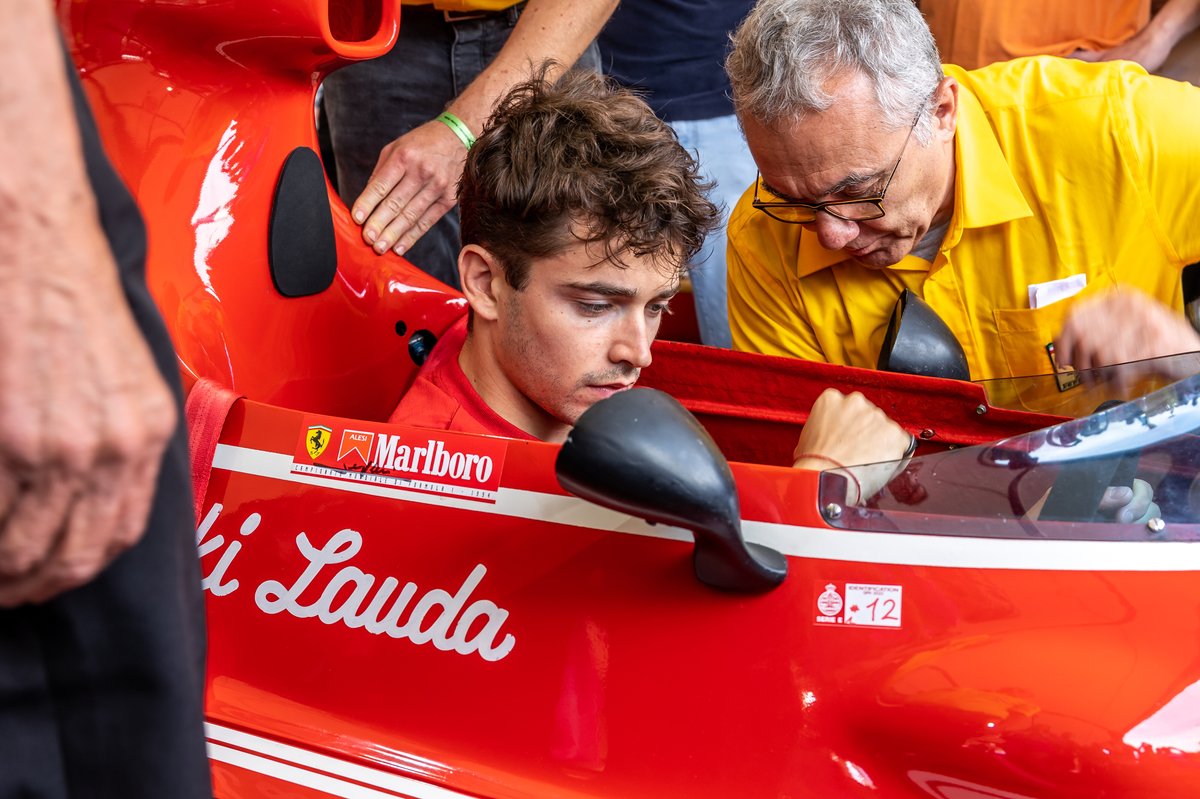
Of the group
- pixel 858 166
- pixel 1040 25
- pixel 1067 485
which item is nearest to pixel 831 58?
pixel 858 166

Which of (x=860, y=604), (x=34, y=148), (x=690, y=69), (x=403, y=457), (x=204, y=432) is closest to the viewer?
(x=34, y=148)

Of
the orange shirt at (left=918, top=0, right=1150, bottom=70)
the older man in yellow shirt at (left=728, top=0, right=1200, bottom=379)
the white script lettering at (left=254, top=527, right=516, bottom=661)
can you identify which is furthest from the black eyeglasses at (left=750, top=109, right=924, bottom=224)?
the orange shirt at (left=918, top=0, right=1150, bottom=70)

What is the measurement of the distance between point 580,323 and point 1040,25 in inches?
62.1

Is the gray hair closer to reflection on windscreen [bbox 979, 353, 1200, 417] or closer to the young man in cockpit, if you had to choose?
the young man in cockpit

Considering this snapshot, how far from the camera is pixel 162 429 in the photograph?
2.07ft

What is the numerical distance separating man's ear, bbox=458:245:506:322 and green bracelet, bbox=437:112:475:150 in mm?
313

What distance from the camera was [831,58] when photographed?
166 centimetres

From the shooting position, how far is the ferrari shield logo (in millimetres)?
1243

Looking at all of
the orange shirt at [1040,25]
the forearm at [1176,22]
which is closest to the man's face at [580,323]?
the orange shirt at [1040,25]

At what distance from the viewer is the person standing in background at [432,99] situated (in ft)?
5.87

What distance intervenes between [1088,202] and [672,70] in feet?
3.43

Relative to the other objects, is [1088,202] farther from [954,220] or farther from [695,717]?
[695,717]

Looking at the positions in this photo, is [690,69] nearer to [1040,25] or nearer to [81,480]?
[1040,25]

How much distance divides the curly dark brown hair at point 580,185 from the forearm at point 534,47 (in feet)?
0.76
